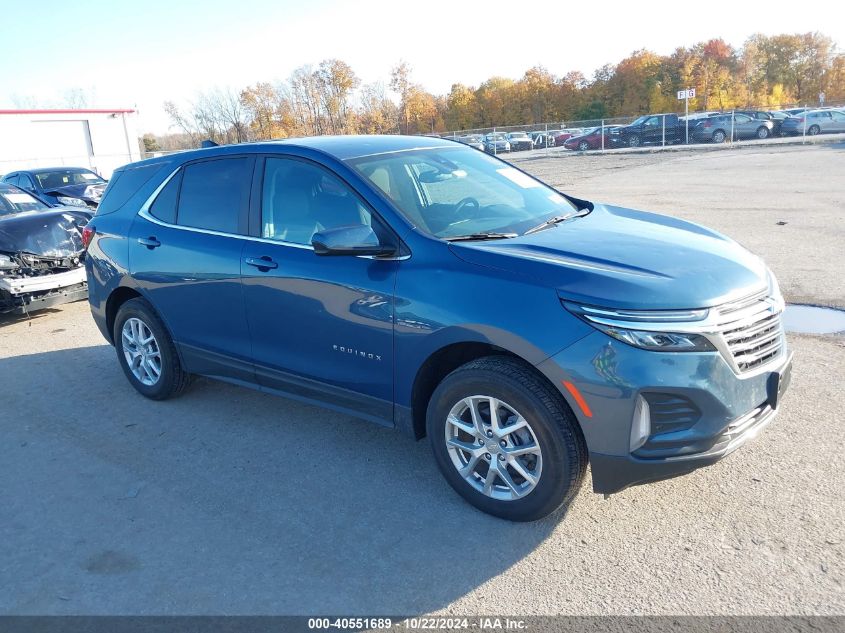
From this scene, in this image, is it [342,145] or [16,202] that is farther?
[16,202]

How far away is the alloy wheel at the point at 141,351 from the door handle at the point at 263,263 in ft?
4.65

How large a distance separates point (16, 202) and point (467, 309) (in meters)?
9.25

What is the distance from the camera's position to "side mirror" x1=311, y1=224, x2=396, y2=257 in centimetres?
354

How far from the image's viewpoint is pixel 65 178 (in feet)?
54.5

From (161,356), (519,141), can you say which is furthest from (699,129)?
(161,356)

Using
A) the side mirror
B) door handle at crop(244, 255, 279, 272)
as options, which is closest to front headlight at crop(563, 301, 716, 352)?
the side mirror

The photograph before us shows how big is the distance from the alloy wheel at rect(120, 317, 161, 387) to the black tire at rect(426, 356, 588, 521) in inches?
110

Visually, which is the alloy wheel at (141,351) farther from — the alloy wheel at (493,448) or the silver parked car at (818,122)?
the silver parked car at (818,122)

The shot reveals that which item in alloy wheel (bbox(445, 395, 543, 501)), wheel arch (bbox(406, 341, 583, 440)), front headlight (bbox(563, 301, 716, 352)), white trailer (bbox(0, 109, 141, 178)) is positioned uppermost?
white trailer (bbox(0, 109, 141, 178))

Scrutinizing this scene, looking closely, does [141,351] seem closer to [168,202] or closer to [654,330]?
[168,202]

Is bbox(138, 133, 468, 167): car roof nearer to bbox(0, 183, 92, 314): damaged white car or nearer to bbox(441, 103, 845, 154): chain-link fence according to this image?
bbox(0, 183, 92, 314): damaged white car

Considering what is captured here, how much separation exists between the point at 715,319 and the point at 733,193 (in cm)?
1375

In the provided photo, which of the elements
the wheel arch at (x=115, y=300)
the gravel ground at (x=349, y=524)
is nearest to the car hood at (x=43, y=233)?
the wheel arch at (x=115, y=300)

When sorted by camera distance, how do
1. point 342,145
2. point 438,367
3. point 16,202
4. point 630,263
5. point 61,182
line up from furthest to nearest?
point 61,182 < point 16,202 < point 342,145 < point 438,367 < point 630,263
